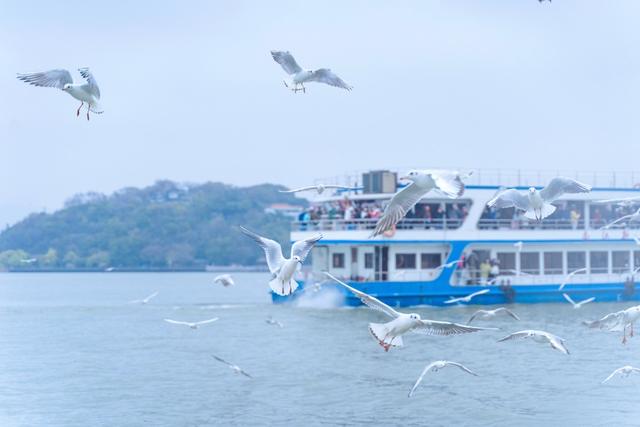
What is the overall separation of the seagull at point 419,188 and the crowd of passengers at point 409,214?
868 inches

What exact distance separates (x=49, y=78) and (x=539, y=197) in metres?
6.57

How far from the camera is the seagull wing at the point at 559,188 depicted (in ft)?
55.5

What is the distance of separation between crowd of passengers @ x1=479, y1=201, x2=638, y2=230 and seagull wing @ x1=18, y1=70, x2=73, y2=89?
83.1 feet

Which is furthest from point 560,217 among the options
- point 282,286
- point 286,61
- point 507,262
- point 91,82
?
point 91,82

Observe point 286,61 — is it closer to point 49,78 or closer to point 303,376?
point 49,78

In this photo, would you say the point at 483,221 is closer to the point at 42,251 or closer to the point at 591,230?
the point at 591,230

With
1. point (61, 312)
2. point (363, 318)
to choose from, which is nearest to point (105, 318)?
point (61, 312)

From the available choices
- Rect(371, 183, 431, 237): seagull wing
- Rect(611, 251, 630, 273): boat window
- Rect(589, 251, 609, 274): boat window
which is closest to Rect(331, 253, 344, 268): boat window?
Rect(589, 251, 609, 274): boat window

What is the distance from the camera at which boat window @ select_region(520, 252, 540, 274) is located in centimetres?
4116

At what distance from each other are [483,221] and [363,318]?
665 centimetres

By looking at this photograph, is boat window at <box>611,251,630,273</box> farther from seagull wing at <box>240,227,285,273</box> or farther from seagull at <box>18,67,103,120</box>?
seagull at <box>18,67,103,120</box>

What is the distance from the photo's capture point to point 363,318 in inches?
1400

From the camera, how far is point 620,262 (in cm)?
4362

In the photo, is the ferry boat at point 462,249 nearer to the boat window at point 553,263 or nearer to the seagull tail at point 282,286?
the boat window at point 553,263
